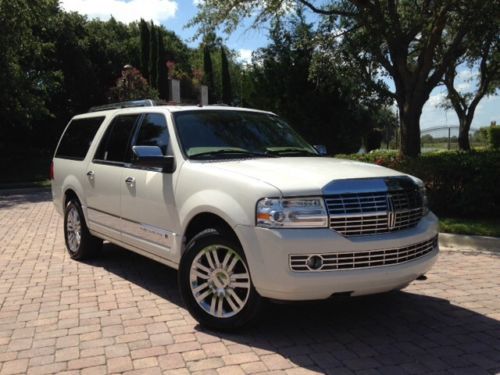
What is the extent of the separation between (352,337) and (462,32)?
808 cm

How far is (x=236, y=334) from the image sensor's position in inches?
177

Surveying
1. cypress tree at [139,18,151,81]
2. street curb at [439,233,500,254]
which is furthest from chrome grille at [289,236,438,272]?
cypress tree at [139,18,151,81]

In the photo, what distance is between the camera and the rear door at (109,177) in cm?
600

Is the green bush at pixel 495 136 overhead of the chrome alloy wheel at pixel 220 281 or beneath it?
overhead

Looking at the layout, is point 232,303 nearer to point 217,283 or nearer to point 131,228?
point 217,283

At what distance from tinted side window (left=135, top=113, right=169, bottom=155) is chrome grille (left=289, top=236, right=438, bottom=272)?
201 cm

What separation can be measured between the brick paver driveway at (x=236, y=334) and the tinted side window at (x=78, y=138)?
5.17 feet

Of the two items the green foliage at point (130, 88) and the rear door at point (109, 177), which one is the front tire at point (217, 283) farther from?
the green foliage at point (130, 88)

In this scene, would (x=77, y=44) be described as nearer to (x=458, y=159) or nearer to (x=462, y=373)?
(x=458, y=159)

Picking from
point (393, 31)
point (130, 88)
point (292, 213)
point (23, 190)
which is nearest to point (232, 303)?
point (292, 213)

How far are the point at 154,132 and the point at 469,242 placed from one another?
4788 mm

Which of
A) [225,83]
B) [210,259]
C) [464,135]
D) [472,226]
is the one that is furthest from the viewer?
[225,83]

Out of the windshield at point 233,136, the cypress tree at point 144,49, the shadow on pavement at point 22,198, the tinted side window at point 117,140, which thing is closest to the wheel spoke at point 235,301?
the windshield at point 233,136

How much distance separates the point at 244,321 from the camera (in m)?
4.39
